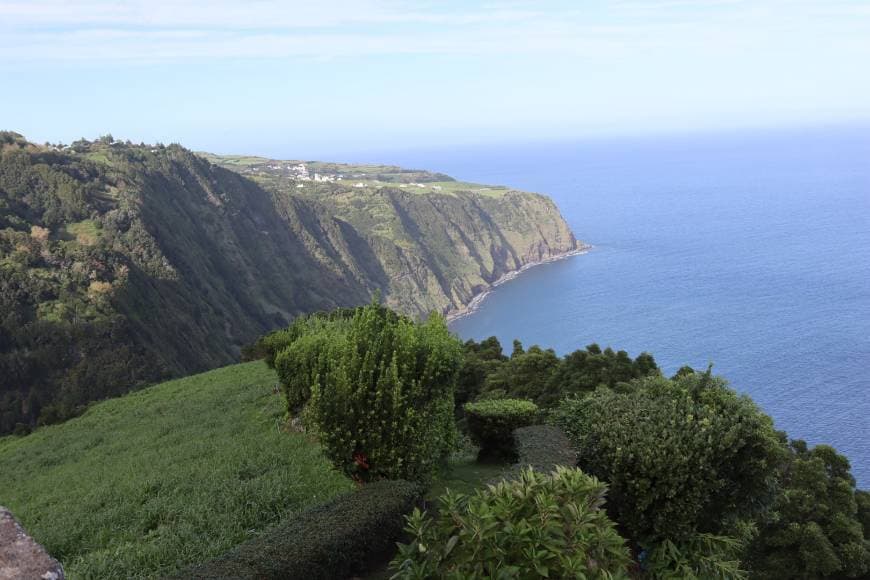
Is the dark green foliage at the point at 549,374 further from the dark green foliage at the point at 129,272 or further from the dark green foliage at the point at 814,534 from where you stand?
the dark green foliage at the point at 129,272

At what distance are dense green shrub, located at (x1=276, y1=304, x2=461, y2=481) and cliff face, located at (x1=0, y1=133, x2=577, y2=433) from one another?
29.8 m

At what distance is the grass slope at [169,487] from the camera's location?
11.0 meters

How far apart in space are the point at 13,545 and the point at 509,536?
4956 millimetres

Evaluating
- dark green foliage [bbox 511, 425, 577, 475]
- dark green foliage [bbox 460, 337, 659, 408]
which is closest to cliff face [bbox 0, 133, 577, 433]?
dark green foliage [bbox 460, 337, 659, 408]

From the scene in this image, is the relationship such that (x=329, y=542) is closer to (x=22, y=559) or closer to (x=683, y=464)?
(x=22, y=559)

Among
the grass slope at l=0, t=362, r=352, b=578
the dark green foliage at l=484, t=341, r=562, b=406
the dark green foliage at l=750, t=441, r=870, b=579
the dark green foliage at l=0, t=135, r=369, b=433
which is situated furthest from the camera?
the dark green foliage at l=0, t=135, r=369, b=433

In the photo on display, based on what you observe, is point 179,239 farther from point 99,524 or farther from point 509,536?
point 509,536

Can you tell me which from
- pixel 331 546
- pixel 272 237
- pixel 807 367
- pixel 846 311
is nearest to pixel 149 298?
pixel 272 237

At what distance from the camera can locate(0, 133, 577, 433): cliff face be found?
2643 inches

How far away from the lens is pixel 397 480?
11.6 metres

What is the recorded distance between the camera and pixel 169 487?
1436 centimetres

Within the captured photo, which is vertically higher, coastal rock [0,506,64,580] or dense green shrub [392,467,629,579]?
coastal rock [0,506,64,580]

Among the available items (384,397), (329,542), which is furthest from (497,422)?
(329,542)

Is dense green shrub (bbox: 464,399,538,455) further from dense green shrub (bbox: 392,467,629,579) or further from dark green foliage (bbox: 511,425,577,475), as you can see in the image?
dense green shrub (bbox: 392,467,629,579)
